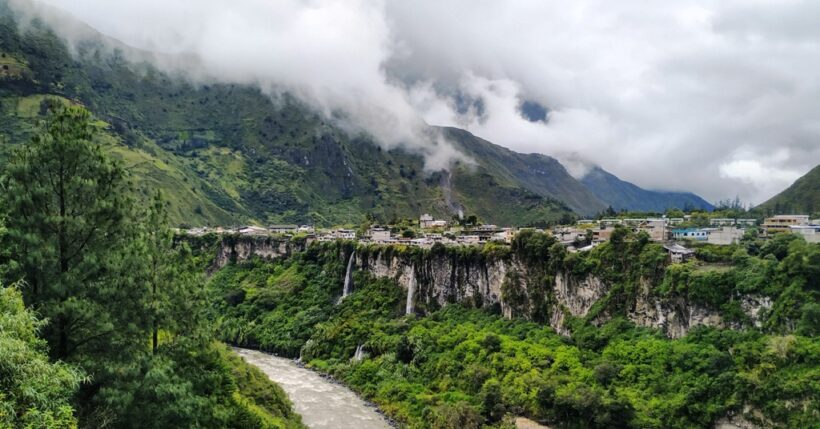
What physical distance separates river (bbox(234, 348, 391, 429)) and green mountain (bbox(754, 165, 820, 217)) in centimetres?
9892

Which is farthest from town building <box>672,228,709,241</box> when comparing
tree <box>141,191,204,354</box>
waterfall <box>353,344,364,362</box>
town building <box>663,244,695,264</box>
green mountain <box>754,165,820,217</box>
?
green mountain <box>754,165,820,217</box>

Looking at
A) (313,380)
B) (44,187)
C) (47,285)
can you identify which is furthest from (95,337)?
(313,380)

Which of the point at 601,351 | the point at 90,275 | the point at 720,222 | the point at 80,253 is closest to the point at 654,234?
the point at 601,351

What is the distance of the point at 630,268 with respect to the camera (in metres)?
48.5

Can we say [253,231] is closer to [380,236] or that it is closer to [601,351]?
[380,236]

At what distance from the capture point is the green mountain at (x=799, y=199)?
368ft

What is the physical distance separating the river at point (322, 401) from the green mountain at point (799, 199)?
325ft

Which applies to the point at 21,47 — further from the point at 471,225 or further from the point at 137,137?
the point at 471,225

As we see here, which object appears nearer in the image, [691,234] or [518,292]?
[518,292]

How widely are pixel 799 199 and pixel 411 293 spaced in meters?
99.8

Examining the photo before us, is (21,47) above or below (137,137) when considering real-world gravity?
above

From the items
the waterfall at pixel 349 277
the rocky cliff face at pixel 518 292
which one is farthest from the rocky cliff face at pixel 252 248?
the rocky cliff face at pixel 518 292

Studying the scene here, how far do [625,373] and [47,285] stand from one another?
3691 centimetres

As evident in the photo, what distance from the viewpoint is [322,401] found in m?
50.2
